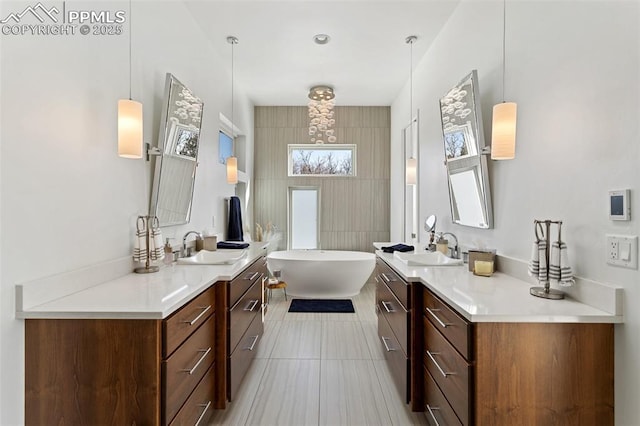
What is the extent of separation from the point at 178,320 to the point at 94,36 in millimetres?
1544

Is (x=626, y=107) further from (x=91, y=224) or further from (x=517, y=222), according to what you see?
(x=91, y=224)

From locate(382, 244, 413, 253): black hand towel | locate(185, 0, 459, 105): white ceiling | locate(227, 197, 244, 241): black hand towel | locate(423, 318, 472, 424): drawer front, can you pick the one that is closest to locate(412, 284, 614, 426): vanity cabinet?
locate(423, 318, 472, 424): drawer front

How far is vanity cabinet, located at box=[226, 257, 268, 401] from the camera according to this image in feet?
6.73

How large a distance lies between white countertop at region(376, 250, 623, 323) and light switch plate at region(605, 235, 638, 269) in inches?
8.1

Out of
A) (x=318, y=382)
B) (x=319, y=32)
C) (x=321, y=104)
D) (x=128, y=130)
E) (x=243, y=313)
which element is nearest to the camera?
(x=128, y=130)

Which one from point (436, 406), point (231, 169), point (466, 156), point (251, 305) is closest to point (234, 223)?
point (231, 169)

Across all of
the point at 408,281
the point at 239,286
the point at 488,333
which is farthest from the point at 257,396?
the point at 488,333

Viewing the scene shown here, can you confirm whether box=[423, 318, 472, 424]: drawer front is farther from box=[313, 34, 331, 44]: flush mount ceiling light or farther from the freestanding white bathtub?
box=[313, 34, 331, 44]: flush mount ceiling light

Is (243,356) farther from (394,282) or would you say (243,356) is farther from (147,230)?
(394,282)

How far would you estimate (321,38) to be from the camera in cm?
335

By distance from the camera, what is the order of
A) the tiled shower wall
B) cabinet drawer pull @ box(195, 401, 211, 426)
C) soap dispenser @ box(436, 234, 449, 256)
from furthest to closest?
the tiled shower wall
soap dispenser @ box(436, 234, 449, 256)
cabinet drawer pull @ box(195, 401, 211, 426)

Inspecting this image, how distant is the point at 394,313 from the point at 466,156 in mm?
1274

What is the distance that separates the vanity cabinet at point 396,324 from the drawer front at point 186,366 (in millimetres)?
1147

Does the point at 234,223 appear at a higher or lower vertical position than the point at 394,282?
higher
